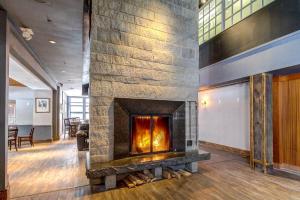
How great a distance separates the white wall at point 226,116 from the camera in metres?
5.46

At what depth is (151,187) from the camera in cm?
→ 317

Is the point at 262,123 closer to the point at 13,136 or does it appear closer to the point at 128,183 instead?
the point at 128,183

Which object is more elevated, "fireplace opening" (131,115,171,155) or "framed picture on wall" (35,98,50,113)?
"framed picture on wall" (35,98,50,113)

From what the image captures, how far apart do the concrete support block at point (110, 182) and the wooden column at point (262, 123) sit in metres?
3.16

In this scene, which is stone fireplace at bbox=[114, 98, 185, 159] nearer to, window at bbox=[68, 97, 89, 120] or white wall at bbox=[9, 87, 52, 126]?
white wall at bbox=[9, 87, 52, 126]

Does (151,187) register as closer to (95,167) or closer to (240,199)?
(95,167)

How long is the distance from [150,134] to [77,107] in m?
14.3

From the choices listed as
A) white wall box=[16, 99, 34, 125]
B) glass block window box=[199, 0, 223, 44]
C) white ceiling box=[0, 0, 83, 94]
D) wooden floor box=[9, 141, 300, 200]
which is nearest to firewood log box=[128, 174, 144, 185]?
wooden floor box=[9, 141, 300, 200]

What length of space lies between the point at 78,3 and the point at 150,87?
1.84 m

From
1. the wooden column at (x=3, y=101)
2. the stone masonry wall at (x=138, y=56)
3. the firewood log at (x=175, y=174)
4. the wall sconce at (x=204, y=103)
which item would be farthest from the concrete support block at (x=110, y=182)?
the wall sconce at (x=204, y=103)

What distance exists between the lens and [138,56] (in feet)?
11.5

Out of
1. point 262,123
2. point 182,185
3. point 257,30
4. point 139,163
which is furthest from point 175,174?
point 257,30

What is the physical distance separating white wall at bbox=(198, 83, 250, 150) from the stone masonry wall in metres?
2.29

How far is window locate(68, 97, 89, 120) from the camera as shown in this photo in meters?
16.2
